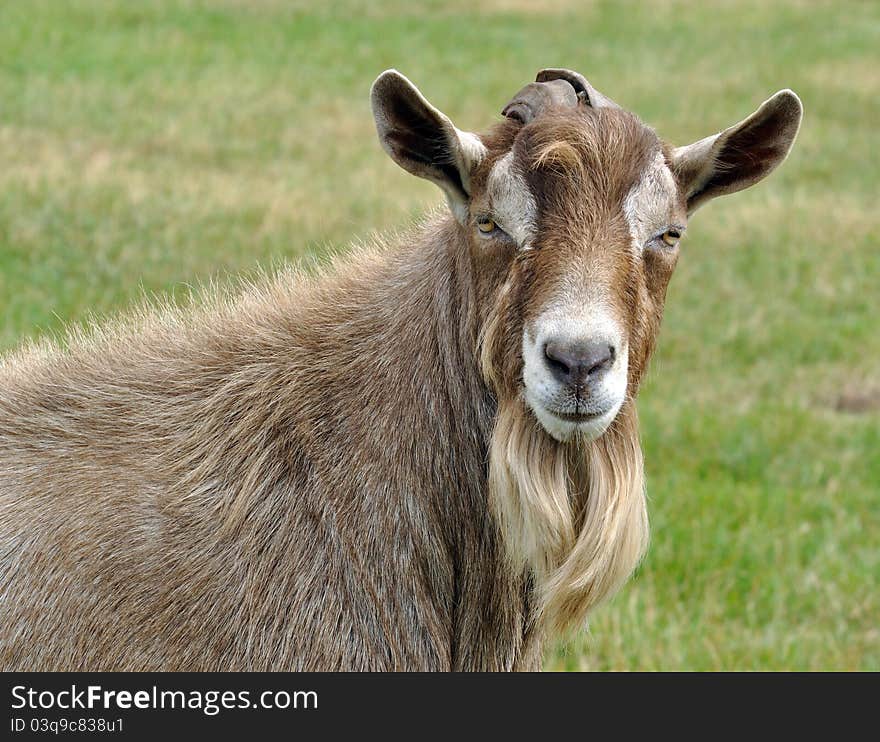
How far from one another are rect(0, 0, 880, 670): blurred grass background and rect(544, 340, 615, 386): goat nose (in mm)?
2102

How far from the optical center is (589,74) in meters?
22.8

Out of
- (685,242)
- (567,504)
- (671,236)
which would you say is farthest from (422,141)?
(685,242)

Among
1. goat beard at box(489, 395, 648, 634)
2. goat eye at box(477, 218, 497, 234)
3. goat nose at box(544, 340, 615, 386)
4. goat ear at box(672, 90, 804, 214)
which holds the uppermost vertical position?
goat ear at box(672, 90, 804, 214)

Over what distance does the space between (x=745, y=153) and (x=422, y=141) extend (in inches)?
42.3

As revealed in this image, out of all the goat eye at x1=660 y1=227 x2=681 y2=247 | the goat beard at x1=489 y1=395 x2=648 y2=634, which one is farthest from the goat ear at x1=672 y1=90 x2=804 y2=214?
the goat beard at x1=489 y1=395 x2=648 y2=634

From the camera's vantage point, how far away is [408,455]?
4453 mm

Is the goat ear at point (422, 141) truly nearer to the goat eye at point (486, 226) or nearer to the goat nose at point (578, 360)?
the goat eye at point (486, 226)

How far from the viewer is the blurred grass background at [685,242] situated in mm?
7348

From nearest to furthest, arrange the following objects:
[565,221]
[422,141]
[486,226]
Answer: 1. [565,221]
2. [486,226]
3. [422,141]

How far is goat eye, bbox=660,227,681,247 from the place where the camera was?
4242 millimetres

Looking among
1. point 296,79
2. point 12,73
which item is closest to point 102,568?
point 12,73

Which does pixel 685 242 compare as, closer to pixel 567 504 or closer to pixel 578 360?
pixel 567 504

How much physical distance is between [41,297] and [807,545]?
17.5 feet

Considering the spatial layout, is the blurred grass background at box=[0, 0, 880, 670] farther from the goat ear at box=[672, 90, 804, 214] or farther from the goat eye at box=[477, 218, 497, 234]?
the goat ear at box=[672, 90, 804, 214]
